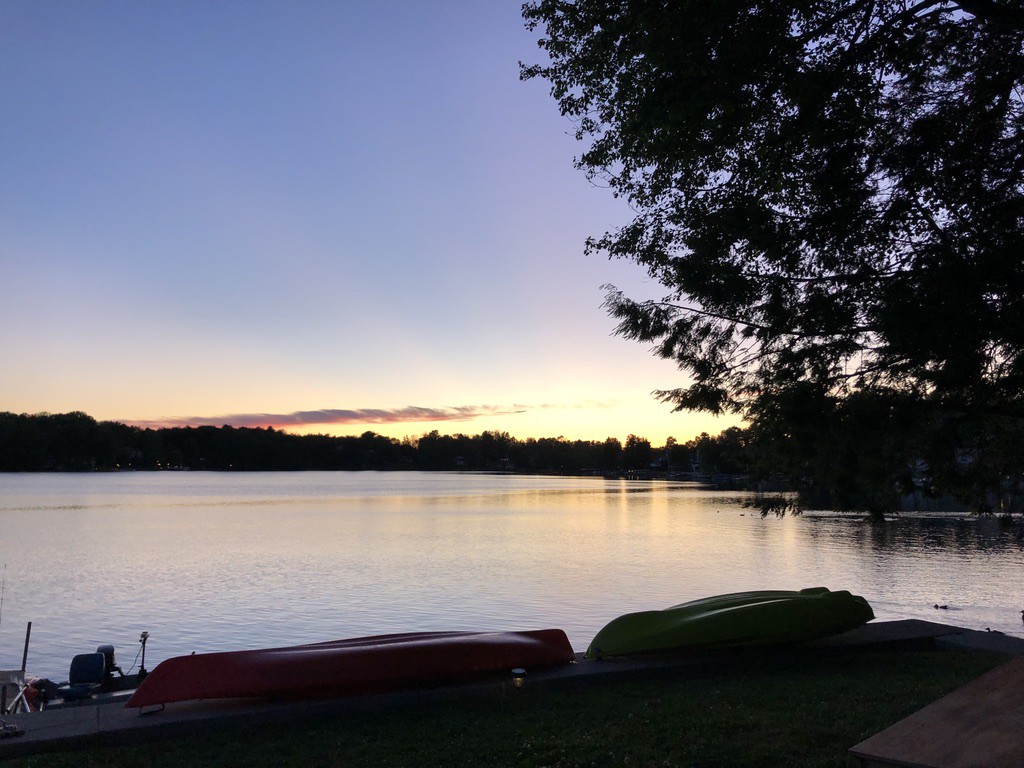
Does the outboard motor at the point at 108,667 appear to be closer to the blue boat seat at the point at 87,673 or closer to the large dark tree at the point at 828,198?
the blue boat seat at the point at 87,673

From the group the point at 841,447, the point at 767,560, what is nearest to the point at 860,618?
the point at 841,447

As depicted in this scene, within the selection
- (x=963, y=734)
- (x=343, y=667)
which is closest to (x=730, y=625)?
(x=343, y=667)

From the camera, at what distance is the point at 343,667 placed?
7.37 meters

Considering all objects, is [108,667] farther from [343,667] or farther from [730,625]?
[730,625]

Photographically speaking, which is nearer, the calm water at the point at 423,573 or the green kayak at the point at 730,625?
the green kayak at the point at 730,625

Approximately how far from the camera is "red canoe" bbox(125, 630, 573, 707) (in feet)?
22.7

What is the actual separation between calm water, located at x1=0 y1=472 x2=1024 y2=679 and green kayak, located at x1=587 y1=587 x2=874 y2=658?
204cm

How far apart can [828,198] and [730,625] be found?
16.2ft

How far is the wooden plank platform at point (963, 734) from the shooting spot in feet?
12.5

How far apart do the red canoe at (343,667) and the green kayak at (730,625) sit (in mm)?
758

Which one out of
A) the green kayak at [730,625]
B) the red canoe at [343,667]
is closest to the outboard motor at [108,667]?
the red canoe at [343,667]

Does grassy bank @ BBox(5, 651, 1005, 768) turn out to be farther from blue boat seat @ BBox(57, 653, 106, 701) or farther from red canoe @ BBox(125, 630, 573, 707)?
blue boat seat @ BBox(57, 653, 106, 701)

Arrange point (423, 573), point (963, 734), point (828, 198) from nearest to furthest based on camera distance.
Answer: point (963, 734) → point (828, 198) → point (423, 573)

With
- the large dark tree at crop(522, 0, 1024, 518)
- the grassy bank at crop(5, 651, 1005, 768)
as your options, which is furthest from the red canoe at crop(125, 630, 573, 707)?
the large dark tree at crop(522, 0, 1024, 518)
